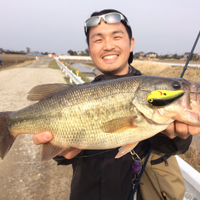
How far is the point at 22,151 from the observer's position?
12.7 ft

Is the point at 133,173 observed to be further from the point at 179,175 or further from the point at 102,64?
the point at 102,64

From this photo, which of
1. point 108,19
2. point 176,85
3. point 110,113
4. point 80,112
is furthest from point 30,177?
point 108,19

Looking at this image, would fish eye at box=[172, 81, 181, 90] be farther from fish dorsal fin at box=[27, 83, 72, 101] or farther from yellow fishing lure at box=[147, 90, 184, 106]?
fish dorsal fin at box=[27, 83, 72, 101]

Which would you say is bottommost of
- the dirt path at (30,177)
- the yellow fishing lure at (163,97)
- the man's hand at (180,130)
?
the dirt path at (30,177)

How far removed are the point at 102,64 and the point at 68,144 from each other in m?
1.44

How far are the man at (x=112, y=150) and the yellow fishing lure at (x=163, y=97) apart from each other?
0.95ft

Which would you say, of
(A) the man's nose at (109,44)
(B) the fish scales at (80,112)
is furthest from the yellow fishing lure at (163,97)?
(A) the man's nose at (109,44)

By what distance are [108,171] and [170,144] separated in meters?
0.81

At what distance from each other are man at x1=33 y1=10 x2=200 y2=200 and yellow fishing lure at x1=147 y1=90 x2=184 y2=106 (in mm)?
291

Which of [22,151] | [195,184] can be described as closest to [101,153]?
[195,184]

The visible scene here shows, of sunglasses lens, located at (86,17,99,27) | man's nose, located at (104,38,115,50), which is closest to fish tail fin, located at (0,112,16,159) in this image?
man's nose, located at (104,38,115,50)

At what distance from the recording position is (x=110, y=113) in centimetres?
175

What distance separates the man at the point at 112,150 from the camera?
1838mm

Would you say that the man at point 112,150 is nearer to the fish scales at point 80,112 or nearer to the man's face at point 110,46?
the man's face at point 110,46
